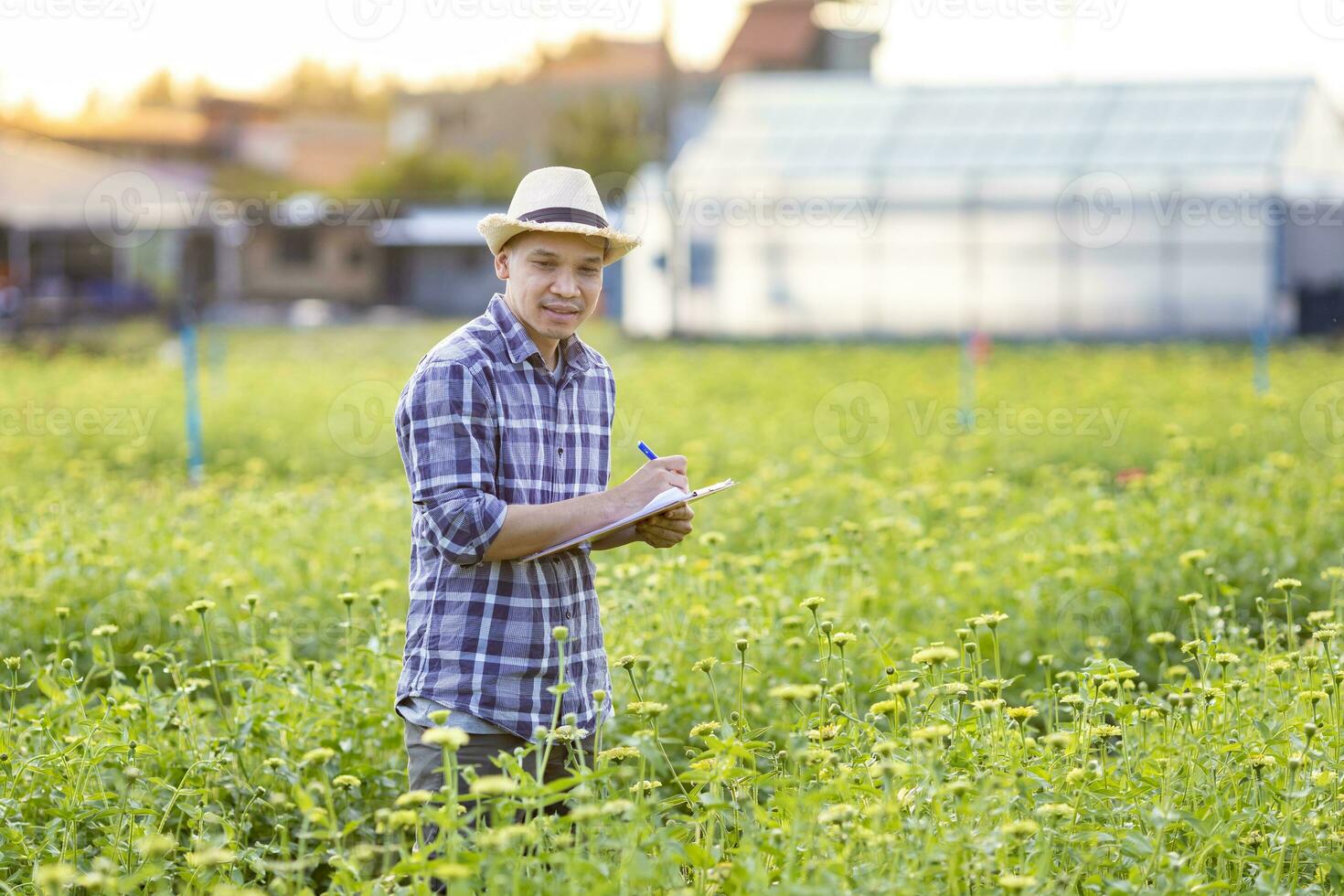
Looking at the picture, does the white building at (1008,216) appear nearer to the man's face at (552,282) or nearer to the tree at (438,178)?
the tree at (438,178)

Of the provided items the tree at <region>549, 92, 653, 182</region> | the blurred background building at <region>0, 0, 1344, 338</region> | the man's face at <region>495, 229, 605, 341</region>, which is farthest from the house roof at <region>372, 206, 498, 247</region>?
the man's face at <region>495, 229, 605, 341</region>

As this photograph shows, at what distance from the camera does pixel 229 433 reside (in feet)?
33.6

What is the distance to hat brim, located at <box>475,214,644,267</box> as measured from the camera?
267 centimetres

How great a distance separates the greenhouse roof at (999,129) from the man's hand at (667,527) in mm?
19164

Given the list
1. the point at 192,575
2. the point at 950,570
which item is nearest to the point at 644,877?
the point at 950,570

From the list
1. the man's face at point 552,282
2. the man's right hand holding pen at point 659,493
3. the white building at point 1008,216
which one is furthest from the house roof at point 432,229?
the man's right hand holding pen at point 659,493

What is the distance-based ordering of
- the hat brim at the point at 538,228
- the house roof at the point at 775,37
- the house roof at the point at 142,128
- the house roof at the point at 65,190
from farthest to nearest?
the house roof at the point at 142,128, the house roof at the point at 775,37, the house roof at the point at 65,190, the hat brim at the point at 538,228

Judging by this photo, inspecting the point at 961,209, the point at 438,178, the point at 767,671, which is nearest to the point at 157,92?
the point at 438,178

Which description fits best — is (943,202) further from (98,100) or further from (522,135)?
(98,100)

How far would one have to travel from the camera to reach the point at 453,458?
2.56 m

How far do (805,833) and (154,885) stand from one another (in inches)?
53.0

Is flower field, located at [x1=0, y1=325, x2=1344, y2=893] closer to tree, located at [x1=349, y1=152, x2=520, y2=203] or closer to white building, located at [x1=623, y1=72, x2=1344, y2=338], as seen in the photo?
white building, located at [x1=623, y1=72, x2=1344, y2=338]

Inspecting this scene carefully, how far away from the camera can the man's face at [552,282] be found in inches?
106

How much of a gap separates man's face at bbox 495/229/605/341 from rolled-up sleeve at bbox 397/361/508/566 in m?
0.18
